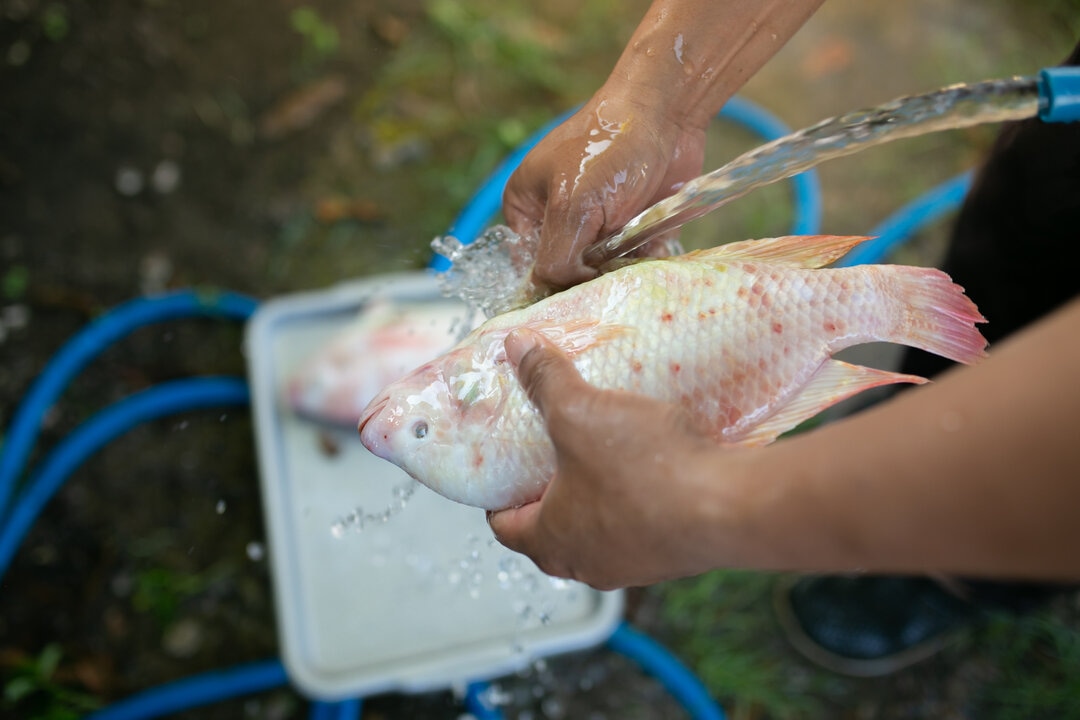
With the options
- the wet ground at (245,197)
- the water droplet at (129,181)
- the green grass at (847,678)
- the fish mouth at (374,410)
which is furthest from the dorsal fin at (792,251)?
the water droplet at (129,181)

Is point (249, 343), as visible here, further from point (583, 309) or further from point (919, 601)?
point (919, 601)

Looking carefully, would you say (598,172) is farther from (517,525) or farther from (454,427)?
(517,525)

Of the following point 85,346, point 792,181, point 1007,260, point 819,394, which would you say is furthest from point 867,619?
point 85,346

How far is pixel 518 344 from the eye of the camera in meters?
1.28

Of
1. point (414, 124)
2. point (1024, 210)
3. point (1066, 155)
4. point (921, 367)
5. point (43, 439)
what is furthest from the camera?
point (414, 124)

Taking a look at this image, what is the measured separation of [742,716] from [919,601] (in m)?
0.81

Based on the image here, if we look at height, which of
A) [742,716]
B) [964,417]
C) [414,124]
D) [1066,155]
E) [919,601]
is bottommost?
[742,716]

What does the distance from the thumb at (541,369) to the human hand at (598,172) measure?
227mm

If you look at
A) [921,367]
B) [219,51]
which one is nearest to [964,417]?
[921,367]

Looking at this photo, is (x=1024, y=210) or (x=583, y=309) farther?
(x=1024, y=210)

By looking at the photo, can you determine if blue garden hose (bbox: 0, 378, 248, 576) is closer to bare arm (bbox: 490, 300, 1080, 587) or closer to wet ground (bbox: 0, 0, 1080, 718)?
wet ground (bbox: 0, 0, 1080, 718)

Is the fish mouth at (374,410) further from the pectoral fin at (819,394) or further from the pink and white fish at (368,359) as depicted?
the pink and white fish at (368,359)

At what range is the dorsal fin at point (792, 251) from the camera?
4.44 feet

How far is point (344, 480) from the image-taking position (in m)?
2.57
